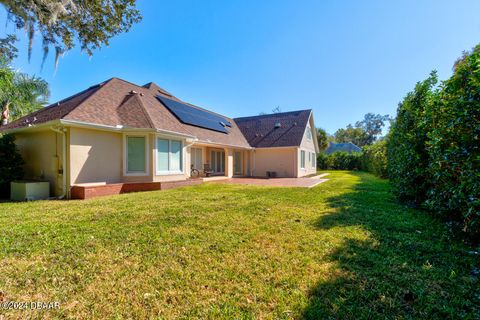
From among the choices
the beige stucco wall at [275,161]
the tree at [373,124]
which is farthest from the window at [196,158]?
the tree at [373,124]

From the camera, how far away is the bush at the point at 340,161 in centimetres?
3438

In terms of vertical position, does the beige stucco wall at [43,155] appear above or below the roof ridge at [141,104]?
below

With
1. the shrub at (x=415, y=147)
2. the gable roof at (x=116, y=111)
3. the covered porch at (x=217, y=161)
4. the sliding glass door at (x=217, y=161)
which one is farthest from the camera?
the sliding glass door at (x=217, y=161)

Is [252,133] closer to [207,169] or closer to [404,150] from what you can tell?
[207,169]

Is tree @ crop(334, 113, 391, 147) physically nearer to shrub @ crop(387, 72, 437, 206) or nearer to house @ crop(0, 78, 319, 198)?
house @ crop(0, 78, 319, 198)

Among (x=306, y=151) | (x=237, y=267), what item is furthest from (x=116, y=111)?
(x=306, y=151)

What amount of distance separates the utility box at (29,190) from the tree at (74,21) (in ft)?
16.8

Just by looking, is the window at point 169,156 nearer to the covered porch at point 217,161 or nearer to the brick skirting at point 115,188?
the brick skirting at point 115,188

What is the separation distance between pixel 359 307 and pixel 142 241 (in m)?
3.68

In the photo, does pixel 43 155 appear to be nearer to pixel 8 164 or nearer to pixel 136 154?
pixel 8 164

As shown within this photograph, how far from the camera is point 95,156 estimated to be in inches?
384

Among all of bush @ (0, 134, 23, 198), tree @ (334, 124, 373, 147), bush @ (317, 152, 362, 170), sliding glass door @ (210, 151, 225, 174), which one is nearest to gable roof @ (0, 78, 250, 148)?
bush @ (0, 134, 23, 198)

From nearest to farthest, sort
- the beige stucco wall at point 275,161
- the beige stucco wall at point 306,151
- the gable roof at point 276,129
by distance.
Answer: the beige stucco wall at point 275,161, the beige stucco wall at point 306,151, the gable roof at point 276,129

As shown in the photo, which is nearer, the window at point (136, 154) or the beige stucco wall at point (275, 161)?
the window at point (136, 154)
